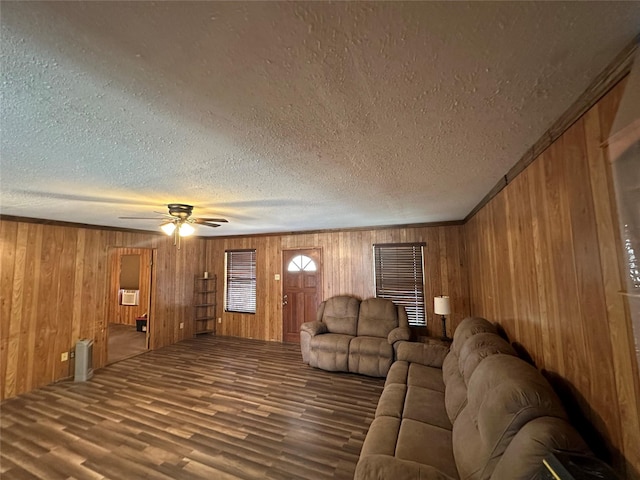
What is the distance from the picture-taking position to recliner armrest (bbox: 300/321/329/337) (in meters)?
4.27

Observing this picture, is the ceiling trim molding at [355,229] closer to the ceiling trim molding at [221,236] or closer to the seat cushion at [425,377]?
the ceiling trim molding at [221,236]

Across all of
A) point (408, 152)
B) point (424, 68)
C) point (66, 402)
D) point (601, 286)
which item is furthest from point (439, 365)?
point (66, 402)

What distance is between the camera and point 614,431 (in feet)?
3.51

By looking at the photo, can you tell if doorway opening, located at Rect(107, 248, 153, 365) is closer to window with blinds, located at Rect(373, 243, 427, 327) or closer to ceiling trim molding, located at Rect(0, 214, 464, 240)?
ceiling trim molding, located at Rect(0, 214, 464, 240)

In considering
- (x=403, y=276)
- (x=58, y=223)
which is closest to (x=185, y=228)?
(x=58, y=223)

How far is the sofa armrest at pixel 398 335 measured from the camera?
3756 mm

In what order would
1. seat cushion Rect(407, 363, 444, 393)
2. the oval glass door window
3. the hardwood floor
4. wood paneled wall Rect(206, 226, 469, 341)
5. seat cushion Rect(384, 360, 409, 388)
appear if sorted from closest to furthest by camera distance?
the hardwood floor → seat cushion Rect(407, 363, 444, 393) → seat cushion Rect(384, 360, 409, 388) → wood paneled wall Rect(206, 226, 469, 341) → the oval glass door window

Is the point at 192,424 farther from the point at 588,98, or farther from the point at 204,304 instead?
the point at 588,98

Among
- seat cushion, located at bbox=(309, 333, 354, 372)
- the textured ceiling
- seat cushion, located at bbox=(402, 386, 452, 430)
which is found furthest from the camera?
seat cushion, located at bbox=(309, 333, 354, 372)

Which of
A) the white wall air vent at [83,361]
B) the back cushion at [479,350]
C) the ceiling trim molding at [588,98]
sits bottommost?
the white wall air vent at [83,361]

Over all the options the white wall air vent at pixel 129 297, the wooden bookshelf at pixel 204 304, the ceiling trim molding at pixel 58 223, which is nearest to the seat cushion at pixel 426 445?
the ceiling trim molding at pixel 58 223

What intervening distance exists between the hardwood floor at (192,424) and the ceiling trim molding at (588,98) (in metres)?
2.68

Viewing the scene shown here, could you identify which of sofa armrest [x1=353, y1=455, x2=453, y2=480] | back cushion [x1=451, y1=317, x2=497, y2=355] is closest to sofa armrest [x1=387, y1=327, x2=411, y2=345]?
back cushion [x1=451, y1=317, x2=497, y2=355]

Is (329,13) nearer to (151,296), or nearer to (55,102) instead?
(55,102)
